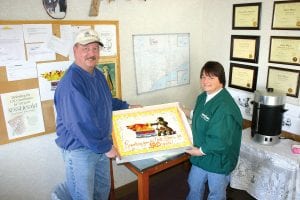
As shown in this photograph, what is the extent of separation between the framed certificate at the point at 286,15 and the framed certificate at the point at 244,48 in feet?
0.68

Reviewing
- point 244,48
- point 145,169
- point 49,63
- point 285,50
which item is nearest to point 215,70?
point 145,169

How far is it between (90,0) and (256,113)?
5.04ft

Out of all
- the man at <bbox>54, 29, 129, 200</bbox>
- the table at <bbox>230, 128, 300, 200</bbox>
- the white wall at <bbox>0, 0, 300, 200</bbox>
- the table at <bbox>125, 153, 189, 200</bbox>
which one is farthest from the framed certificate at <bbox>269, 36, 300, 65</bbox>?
the man at <bbox>54, 29, 129, 200</bbox>

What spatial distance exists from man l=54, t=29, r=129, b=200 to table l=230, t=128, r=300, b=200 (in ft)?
3.79

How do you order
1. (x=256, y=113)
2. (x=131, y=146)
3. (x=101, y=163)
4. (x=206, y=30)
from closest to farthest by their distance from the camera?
1. (x=131, y=146)
2. (x=101, y=163)
3. (x=256, y=113)
4. (x=206, y=30)

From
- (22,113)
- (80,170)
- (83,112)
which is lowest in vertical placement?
(80,170)

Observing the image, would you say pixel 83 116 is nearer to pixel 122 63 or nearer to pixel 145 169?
pixel 145 169

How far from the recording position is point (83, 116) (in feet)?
4.48

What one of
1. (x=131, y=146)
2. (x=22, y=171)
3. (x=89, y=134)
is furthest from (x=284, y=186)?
(x=22, y=171)

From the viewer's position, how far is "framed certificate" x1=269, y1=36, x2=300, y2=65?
2.01 meters

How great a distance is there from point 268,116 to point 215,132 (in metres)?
0.72

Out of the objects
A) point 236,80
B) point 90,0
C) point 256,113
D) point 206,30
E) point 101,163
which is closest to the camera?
point 101,163

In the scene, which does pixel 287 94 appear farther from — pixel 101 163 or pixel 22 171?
pixel 22 171

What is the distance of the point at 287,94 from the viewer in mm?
2123
